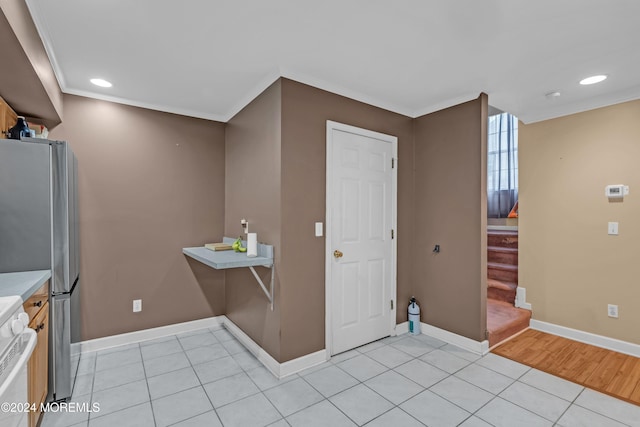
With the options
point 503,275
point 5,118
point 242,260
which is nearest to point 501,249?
point 503,275

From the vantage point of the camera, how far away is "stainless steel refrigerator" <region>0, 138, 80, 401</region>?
187 cm

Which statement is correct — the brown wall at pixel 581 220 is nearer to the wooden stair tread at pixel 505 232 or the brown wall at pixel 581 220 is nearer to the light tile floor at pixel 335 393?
the wooden stair tread at pixel 505 232

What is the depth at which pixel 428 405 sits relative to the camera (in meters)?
2.06

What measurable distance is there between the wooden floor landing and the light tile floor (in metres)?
0.15

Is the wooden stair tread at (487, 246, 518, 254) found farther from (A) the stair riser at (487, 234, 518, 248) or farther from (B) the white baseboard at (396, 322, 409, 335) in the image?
(B) the white baseboard at (396, 322, 409, 335)

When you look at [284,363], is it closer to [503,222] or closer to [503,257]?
[503,257]

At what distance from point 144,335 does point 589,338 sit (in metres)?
4.50

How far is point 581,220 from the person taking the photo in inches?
123

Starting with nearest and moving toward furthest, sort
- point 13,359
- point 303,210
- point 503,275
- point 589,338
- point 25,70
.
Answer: point 13,359 < point 25,70 < point 303,210 < point 589,338 < point 503,275

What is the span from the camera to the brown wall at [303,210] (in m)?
2.47

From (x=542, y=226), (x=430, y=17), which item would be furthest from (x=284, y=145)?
(x=542, y=226)

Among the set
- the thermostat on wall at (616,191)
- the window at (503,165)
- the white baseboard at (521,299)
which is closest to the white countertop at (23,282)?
the white baseboard at (521,299)

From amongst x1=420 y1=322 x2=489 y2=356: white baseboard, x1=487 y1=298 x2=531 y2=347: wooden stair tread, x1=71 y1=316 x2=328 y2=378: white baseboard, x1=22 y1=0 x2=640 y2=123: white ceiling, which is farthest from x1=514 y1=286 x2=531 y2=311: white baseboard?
x1=71 y1=316 x2=328 y2=378: white baseboard

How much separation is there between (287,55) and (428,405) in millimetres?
2655
